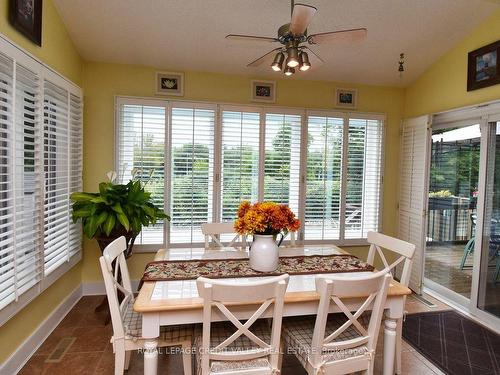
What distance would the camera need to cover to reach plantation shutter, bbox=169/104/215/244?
12.1 feet

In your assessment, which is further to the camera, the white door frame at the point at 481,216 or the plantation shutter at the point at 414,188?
the plantation shutter at the point at 414,188

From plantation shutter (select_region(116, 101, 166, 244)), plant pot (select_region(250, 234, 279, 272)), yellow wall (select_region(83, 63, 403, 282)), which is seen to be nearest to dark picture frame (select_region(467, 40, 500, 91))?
yellow wall (select_region(83, 63, 403, 282))

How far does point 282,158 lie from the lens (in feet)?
12.9

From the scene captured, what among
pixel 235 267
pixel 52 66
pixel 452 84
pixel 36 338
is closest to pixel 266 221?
pixel 235 267

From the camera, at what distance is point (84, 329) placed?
288cm

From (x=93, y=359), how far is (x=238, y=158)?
94.9 inches

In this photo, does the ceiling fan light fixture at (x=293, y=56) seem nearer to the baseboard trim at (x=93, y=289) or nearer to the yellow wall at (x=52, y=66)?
the yellow wall at (x=52, y=66)

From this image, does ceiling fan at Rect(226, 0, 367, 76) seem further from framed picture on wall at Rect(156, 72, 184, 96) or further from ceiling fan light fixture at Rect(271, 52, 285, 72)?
framed picture on wall at Rect(156, 72, 184, 96)

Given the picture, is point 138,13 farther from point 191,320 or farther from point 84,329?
point 84,329

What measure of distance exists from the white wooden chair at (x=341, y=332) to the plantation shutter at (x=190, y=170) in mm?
2094

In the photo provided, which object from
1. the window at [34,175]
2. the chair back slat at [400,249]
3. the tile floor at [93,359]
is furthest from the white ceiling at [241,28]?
the tile floor at [93,359]

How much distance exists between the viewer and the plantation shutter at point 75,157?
318cm

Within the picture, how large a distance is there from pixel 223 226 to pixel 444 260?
2.81 metres

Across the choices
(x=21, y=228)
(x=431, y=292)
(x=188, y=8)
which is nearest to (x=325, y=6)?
(x=188, y=8)
